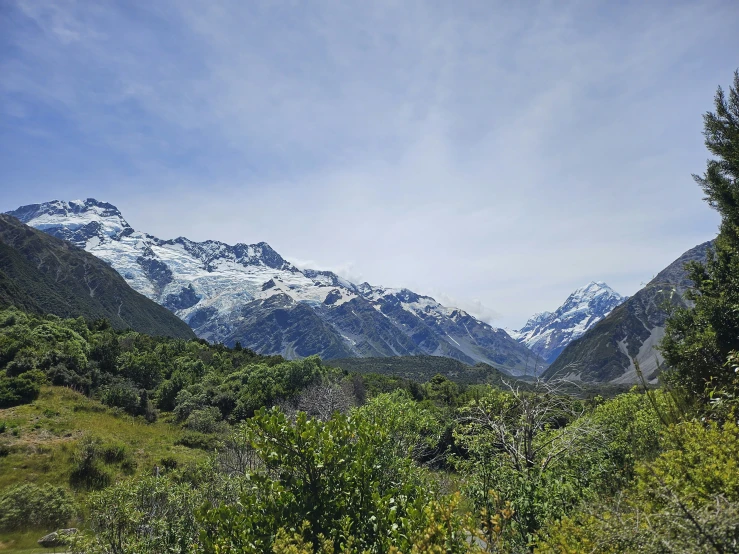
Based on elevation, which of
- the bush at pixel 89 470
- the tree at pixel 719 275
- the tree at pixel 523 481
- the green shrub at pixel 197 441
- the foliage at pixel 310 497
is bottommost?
the green shrub at pixel 197 441

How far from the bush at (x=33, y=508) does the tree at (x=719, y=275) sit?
31841 mm

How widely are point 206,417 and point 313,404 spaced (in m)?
13.5

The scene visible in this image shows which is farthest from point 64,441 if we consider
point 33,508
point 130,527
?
point 130,527

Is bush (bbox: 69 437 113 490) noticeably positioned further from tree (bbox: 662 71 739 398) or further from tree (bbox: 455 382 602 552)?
tree (bbox: 662 71 739 398)

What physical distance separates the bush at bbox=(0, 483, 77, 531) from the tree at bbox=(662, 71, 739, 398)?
31.8 m

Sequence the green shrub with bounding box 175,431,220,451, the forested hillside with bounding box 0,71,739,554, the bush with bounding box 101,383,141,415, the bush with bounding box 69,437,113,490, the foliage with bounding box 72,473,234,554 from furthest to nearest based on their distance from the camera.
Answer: the bush with bounding box 101,383,141,415
the green shrub with bounding box 175,431,220,451
the bush with bounding box 69,437,113,490
the foliage with bounding box 72,473,234,554
the forested hillside with bounding box 0,71,739,554

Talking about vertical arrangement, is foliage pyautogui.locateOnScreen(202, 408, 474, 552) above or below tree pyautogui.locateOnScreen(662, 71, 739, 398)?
below

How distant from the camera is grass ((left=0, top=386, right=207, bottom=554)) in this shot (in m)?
25.5

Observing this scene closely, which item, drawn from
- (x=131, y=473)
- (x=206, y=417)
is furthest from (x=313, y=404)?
(x=131, y=473)

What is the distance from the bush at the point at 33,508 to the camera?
2008 centimetres

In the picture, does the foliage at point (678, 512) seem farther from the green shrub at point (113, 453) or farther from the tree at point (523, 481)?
the green shrub at point (113, 453)

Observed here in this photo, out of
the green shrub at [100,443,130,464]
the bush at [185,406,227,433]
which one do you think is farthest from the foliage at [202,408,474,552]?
the bush at [185,406,227,433]

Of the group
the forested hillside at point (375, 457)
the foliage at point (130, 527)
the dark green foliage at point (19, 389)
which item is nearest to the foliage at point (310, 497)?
the forested hillside at point (375, 457)

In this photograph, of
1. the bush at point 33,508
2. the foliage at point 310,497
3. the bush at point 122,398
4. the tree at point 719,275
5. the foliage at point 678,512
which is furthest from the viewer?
the bush at point 122,398
